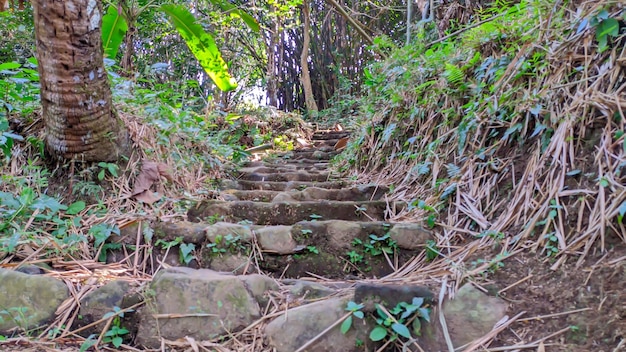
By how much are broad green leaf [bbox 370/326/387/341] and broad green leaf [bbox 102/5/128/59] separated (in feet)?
9.42

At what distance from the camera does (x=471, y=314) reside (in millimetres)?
1236

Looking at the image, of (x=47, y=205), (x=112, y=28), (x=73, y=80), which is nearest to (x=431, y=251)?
(x=47, y=205)

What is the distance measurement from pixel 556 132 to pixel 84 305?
176cm

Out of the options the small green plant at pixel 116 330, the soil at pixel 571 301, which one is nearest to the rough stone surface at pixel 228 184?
the small green plant at pixel 116 330

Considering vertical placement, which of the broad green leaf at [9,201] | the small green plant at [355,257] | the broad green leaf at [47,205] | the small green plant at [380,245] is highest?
the broad green leaf at [9,201]

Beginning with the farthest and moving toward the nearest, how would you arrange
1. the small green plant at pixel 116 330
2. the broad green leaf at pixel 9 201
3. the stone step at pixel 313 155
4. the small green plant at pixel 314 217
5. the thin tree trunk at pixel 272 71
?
the thin tree trunk at pixel 272 71 < the stone step at pixel 313 155 < the small green plant at pixel 314 217 < the broad green leaf at pixel 9 201 < the small green plant at pixel 116 330

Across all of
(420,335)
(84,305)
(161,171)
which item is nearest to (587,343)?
(420,335)

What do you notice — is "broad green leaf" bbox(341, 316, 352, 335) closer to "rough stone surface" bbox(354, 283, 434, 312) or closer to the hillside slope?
"rough stone surface" bbox(354, 283, 434, 312)

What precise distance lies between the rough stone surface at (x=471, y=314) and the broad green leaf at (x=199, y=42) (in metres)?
2.89

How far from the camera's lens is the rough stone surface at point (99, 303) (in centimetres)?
A: 132

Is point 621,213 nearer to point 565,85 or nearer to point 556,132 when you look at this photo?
point 556,132

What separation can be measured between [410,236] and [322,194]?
0.93 metres

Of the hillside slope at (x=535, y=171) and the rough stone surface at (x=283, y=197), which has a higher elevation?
the hillside slope at (x=535, y=171)

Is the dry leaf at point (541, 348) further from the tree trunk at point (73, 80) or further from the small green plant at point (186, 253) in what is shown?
the tree trunk at point (73, 80)
